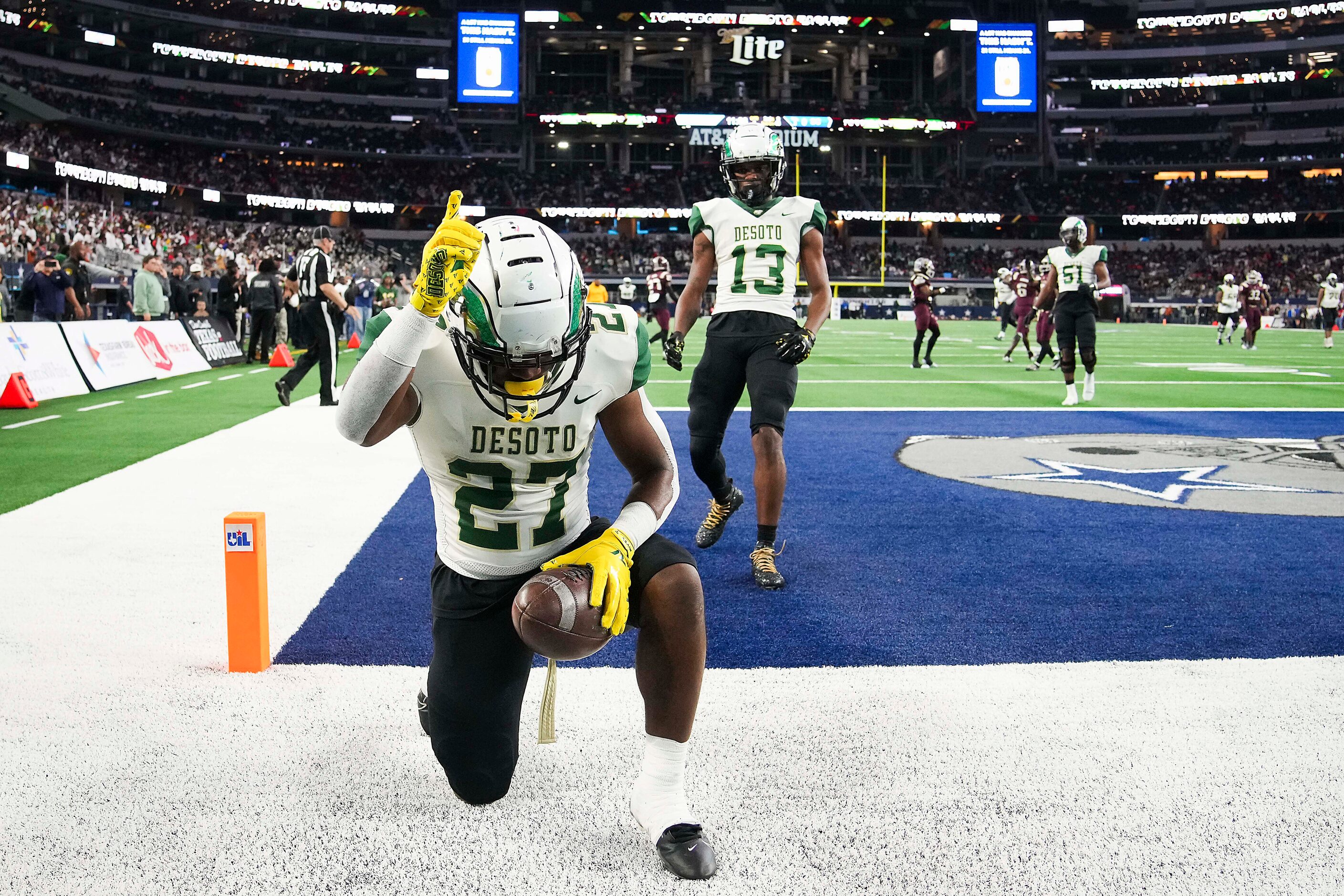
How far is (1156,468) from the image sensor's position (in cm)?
784

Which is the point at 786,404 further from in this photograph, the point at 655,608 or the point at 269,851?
the point at 269,851

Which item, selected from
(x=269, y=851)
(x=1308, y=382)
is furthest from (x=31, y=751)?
(x=1308, y=382)

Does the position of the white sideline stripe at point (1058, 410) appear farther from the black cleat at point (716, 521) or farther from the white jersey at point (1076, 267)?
the black cleat at point (716, 521)

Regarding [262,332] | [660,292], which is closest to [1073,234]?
[660,292]

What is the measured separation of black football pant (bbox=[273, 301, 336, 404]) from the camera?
12.0 metres

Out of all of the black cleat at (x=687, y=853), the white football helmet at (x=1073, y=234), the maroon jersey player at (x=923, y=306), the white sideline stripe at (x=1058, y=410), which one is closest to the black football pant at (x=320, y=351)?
the white sideline stripe at (x=1058, y=410)

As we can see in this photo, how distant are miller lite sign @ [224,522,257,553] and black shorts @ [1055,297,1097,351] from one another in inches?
399

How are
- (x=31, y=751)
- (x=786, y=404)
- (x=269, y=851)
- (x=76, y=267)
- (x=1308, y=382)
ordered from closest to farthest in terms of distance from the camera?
(x=269, y=851) → (x=31, y=751) → (x=786, y=404) → (x=1308, y=382) → (x=76, y=267)

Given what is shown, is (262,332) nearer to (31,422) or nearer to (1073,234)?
(31,422)

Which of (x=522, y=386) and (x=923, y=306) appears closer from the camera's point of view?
(x=522, y=386)

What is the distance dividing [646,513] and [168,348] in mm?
16065

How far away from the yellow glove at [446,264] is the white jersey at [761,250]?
315cm

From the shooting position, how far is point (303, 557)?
17.3ft

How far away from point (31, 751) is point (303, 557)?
2282 millimetres
